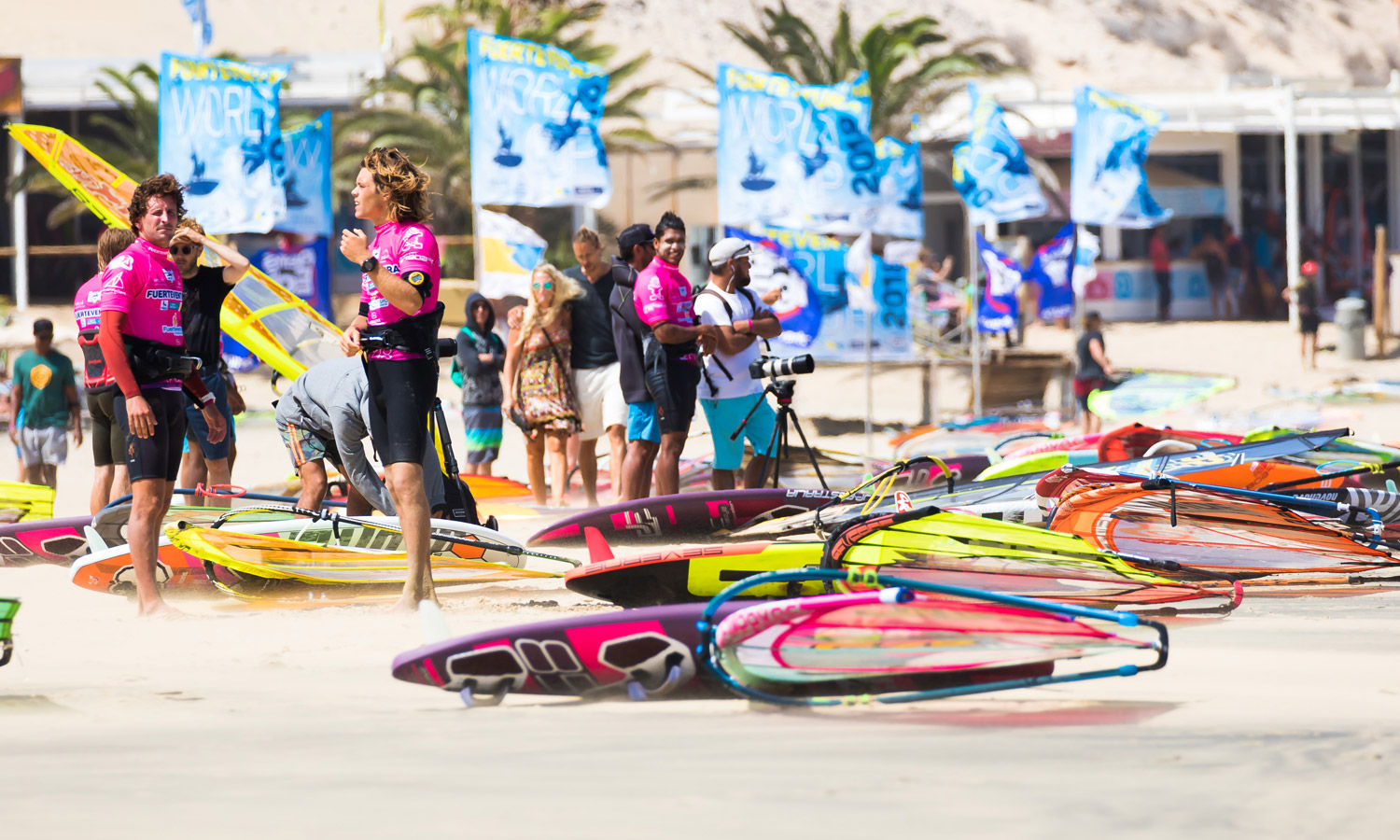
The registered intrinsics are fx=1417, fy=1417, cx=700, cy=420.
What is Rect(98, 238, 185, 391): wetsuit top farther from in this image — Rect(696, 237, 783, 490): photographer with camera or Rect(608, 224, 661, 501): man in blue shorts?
Rect(696, 237, 783, 490): photographer with camera

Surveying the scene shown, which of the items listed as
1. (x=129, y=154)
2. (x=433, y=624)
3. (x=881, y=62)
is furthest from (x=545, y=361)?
(x=129, y=154)

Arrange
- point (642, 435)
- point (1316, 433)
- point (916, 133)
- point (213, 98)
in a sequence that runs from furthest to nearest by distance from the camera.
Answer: point (916, 133), point (213, 98), point (642, 435), point (1316, 433)

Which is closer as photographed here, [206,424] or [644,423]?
[206,424]

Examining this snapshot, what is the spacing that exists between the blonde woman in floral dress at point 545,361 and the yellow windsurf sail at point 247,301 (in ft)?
4.46

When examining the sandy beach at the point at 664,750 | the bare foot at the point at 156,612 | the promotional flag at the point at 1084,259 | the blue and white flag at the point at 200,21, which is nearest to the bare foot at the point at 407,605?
the sandy beach at the point at 664,750

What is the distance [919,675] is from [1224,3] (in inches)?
2289

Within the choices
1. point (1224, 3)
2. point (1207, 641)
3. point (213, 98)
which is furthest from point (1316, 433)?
point (1224, 3)

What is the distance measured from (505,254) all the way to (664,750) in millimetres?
8255

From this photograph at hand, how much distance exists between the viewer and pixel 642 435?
294 inches

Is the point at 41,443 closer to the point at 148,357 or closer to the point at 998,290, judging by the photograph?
the point at 148,357

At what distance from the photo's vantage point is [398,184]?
16.2 ft

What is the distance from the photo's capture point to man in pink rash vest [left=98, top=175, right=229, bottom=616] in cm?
501

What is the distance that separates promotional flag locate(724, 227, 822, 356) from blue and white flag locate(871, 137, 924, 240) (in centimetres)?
102

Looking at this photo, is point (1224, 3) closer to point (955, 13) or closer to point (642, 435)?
point (955, 13)
